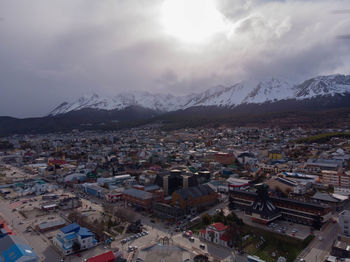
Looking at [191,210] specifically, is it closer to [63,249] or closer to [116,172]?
[63,249]

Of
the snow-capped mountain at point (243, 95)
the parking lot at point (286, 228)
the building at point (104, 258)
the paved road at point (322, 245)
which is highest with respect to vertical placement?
the snow-capped mountain at point (243, 95)

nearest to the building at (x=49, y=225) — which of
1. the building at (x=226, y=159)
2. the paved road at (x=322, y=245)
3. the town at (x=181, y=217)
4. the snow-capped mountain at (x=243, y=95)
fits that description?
the town at (x=181, y=217)

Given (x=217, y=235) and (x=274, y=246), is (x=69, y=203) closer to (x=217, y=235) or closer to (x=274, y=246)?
(x=217, y=235)

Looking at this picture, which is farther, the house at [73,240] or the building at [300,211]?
the building at [300,211]

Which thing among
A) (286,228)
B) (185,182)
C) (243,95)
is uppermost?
(243,95)

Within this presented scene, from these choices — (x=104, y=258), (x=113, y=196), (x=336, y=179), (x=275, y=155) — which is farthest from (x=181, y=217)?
(x=275, y=155)

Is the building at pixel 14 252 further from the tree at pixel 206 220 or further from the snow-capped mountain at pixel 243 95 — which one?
the snow-capped mountain at pixel 243 95

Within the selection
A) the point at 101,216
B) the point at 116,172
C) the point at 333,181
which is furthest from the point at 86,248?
the point at 333,181
